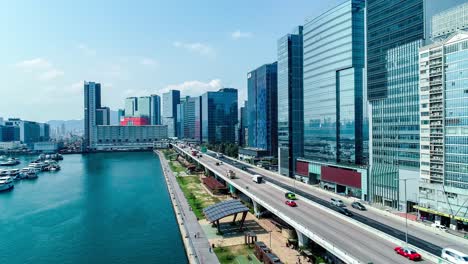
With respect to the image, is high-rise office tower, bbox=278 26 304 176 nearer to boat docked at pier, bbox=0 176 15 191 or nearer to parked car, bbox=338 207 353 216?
parked car, bbox=338 207 353 216

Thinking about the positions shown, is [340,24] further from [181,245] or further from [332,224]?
[181,245]

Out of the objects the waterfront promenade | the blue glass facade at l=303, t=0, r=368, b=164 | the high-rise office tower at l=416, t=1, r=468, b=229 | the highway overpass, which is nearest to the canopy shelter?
the waterfront promenade

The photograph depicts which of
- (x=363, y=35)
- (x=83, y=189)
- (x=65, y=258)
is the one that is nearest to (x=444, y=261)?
(x=65, y=258)

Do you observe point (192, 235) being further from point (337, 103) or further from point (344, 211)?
point (337, 103)

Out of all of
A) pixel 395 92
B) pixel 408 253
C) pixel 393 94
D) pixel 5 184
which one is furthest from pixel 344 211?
pixel 5 184

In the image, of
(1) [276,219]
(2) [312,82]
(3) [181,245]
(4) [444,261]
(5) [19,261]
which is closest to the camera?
(4) [444,261]

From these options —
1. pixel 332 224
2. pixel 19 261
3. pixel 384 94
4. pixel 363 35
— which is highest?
pixel 363 35

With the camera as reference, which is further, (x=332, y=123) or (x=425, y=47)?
(x=332, y=123)
